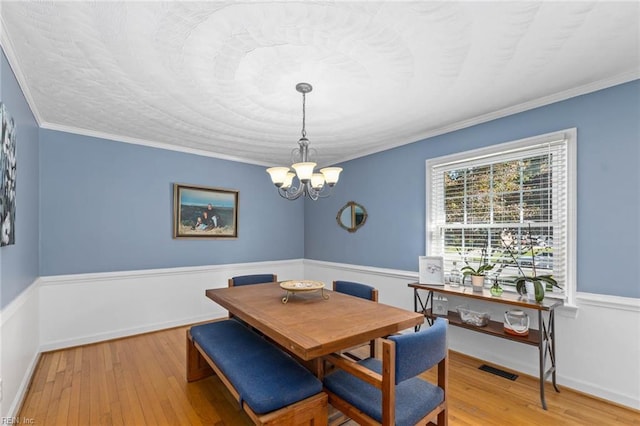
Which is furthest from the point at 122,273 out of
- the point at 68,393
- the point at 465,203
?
the point at 465,203

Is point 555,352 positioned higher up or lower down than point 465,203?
lower down

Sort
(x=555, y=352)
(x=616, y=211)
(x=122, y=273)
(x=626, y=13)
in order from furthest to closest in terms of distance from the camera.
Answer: (x=122, y=273), (x=555, y=352), (x=616, y=211), (x=626, y=13)

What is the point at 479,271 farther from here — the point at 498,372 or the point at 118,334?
the point at 118,334

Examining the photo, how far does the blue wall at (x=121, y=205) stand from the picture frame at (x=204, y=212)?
9 cm

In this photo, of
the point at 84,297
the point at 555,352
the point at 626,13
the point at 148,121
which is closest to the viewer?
the point at 626,13

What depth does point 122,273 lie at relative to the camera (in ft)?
11.9

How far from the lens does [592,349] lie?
92.7 inches

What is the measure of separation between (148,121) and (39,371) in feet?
8.51

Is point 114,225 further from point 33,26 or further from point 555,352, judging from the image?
point 555,352

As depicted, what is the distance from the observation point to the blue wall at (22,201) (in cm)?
192

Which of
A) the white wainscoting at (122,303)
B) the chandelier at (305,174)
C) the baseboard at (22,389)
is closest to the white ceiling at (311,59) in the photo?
the chandelier at (305,174)

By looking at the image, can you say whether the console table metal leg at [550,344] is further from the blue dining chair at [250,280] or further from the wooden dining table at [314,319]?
the blue dining chair at [250,280]

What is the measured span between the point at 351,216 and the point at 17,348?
3704 mm

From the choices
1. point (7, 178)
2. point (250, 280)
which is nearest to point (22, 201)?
point (7, 178)
